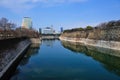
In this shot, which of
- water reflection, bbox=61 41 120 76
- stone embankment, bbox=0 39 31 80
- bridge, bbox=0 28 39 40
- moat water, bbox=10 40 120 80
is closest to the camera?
stone embankment, bbox=0 39 31 80

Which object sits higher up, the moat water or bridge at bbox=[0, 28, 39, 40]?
bridge at bbox=[0, 28, 39, 40]

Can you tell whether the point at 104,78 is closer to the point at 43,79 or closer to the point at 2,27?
the point at 43,79

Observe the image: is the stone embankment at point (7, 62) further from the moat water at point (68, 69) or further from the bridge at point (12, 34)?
the bridge at point (12, 34)

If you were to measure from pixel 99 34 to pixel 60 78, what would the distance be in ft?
165

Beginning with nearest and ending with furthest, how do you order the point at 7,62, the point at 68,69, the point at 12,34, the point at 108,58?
the point at 7,62, the point at 68,69, the point at 108,58, the point at 12,34

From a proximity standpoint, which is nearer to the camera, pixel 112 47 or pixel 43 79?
pixel 43 79

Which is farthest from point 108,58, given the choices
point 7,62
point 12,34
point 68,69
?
point 12,34

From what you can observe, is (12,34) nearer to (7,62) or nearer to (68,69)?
(68,69)

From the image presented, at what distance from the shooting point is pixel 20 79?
19.0 meters

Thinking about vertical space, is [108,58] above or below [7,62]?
below

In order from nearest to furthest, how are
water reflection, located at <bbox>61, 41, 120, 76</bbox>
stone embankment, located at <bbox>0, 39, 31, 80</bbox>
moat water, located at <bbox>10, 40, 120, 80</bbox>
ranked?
1. stone embankment, located at <bbox>0, 39, 31, 80</bbox>
2. moat water, located at <bbox>10, 40, 120, 80</bbox>
3. water reflection, located at <bbox>61, 41, 120, 76</bbox>

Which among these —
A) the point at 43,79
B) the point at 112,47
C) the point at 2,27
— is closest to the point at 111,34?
the point at 112,47

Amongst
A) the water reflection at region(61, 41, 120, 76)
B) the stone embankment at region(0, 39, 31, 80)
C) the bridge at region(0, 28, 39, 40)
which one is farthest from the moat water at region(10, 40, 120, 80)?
the bridge at region(0, 28, 39, 40)

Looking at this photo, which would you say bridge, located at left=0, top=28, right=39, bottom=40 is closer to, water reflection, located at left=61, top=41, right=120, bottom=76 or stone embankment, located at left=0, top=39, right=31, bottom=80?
water reflection, located at left=61, top=41, right=120, bottom=76
